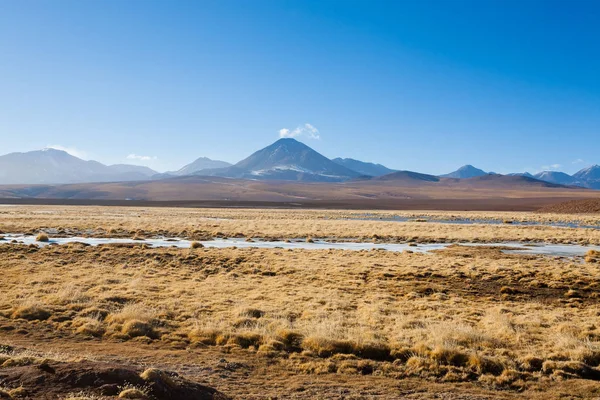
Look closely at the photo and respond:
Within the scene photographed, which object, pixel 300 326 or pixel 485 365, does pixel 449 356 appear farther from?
pixel 300 326

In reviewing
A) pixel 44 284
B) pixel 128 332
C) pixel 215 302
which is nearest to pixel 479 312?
pixel 215 302

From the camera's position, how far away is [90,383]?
7582 millimetres

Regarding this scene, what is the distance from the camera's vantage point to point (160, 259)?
1059 inches

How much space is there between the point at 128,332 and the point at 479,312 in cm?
1188

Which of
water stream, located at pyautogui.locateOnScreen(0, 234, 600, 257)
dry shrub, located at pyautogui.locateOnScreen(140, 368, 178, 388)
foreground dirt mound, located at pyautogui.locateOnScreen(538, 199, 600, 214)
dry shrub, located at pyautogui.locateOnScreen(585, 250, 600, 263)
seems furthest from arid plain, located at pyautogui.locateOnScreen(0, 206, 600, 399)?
foreground dirt mound, located at pyautogui.locateOnScreen(538, 199, 600, 214)

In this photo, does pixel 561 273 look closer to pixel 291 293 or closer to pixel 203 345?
pixel 291 293

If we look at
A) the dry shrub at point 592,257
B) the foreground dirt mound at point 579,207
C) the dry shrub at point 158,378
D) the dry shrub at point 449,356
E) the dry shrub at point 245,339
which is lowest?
the dry shrub at point 245,339

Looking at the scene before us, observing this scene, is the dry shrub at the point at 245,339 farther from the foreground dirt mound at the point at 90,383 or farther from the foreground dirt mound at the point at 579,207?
the foreground dirt mound at the point at 579,207

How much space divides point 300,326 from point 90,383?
710cm

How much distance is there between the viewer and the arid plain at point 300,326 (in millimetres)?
9266

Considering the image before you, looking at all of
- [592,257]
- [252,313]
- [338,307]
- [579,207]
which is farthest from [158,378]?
[579,207]

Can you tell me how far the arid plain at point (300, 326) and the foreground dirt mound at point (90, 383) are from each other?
1.3 inches

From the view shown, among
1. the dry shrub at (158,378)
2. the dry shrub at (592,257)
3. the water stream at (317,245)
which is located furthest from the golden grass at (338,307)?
the water stream at (317,245)

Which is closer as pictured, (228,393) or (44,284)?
(228,393)
